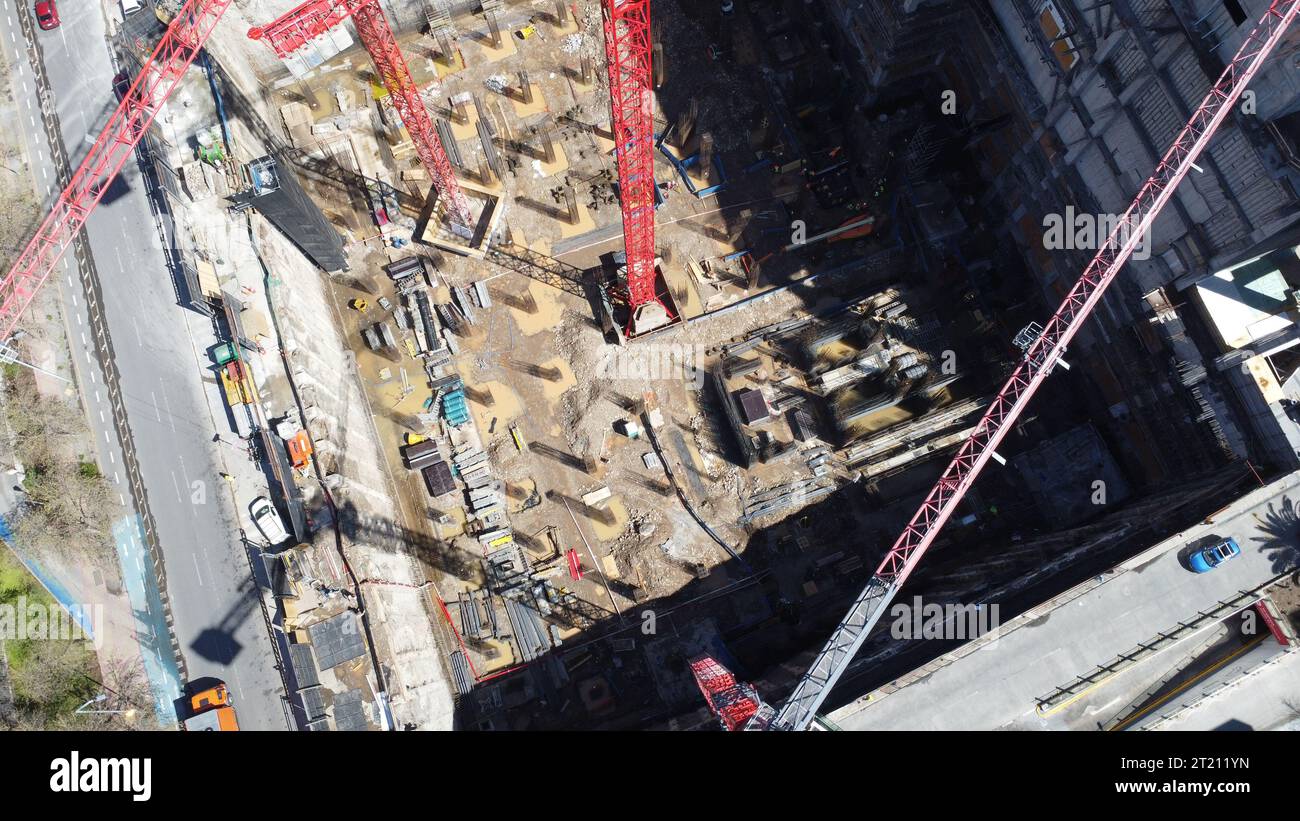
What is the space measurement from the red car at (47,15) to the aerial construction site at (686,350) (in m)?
1.92

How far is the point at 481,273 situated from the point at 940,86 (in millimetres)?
35058

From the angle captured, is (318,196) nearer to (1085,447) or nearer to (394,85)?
(394,85)

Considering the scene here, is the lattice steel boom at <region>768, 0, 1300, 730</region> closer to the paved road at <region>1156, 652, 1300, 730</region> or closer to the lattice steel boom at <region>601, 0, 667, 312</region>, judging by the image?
the paved road at <region>1156, 652, 1300, 730</region>

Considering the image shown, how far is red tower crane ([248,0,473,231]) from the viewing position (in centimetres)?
3962

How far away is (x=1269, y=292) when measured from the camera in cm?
3666

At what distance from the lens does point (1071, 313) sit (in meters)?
37.5

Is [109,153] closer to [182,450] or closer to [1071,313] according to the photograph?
[182,450]

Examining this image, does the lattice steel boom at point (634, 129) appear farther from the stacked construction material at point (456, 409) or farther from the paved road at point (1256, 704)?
the paved road at point (1256, 704)

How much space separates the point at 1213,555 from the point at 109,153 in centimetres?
6578

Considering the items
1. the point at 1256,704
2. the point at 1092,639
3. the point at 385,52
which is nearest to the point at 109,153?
the point at 385,52

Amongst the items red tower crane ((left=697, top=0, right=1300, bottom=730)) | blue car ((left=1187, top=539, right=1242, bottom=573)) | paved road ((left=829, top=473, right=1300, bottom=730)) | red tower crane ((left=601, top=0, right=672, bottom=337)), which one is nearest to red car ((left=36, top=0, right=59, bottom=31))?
red tower crane ((left=601, top=0, right=672, bottom=337))

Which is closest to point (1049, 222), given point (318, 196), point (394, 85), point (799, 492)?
point (799, 492)

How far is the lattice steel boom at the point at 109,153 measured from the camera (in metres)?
42.4

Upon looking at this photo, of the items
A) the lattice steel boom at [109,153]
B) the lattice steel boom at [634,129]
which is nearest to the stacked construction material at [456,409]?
the lattice steel boom at [634,129]
